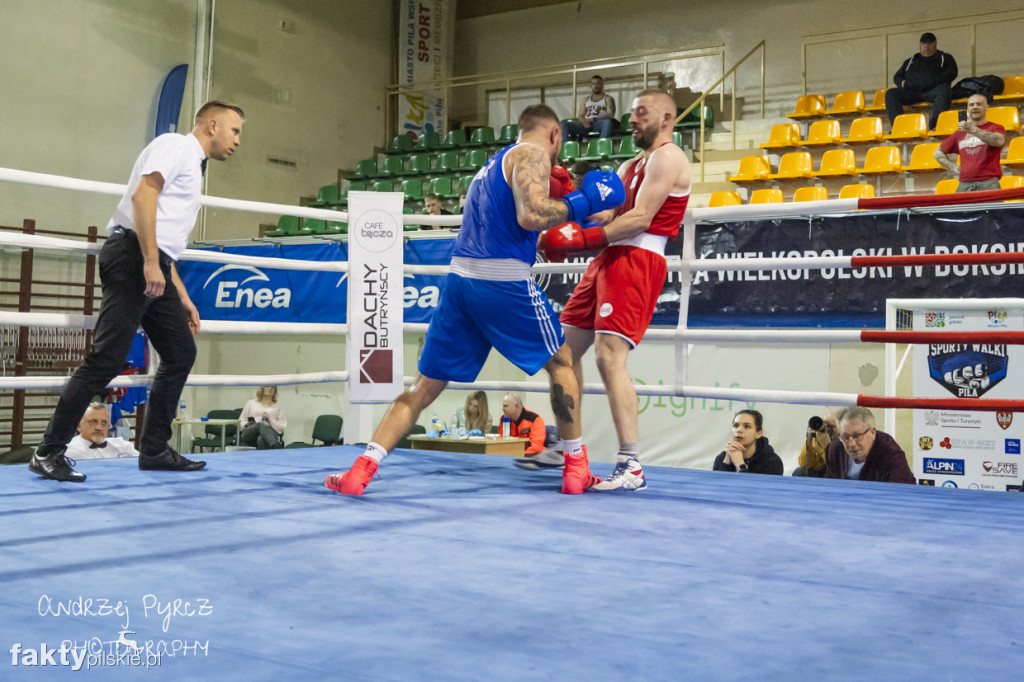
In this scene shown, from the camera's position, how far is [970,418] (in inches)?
165

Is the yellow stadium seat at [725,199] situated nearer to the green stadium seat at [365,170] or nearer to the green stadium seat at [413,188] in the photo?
the green stadium seat at [413,188]

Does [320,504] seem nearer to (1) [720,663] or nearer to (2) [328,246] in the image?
(1) [720,663]

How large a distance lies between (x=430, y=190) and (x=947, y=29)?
583cm

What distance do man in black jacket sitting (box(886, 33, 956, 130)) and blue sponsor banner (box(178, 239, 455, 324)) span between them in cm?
482

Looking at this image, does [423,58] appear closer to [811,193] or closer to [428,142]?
[428,142]

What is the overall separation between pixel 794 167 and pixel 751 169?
391 mm

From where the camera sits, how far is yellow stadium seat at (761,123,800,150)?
9.32 meters

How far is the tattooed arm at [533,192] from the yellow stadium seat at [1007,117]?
710 cm

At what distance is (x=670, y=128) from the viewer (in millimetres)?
2816

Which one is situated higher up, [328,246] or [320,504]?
[328,246]

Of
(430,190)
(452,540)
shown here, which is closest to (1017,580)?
(452,540)

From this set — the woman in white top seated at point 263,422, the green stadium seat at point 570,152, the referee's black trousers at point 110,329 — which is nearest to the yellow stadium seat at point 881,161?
the green stadium seat at point 570,152

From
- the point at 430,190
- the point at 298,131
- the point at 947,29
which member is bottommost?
the point at 430,190

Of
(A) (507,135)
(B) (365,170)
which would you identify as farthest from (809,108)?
(B) (365,170)
